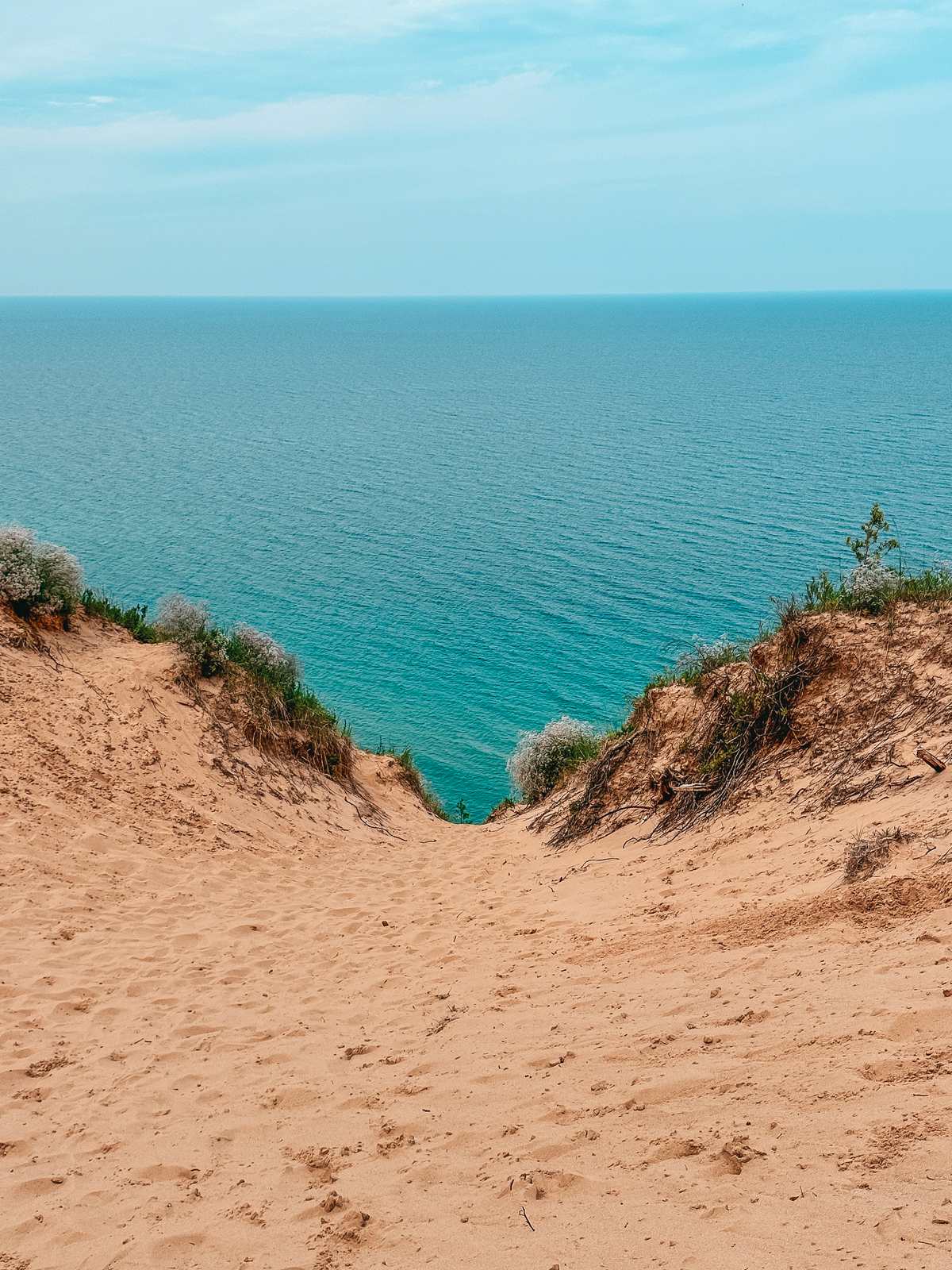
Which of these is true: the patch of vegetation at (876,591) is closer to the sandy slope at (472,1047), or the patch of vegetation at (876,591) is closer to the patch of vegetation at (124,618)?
the sandy slope at (472,1047)

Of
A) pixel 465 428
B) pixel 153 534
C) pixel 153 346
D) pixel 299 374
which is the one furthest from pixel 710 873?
pixel 153 346

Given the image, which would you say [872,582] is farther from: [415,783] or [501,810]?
[501,810]

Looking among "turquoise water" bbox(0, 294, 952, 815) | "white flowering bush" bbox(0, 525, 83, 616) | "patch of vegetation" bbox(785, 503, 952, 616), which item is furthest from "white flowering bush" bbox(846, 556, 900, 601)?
"white flowering bush" bbox(0, 525, 83, 616)

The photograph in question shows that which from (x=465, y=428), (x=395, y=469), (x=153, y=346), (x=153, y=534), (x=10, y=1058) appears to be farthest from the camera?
(x=153, y=346)

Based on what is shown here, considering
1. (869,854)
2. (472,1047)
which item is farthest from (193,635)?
(869,854)

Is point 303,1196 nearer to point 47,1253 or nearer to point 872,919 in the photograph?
point 47,1253

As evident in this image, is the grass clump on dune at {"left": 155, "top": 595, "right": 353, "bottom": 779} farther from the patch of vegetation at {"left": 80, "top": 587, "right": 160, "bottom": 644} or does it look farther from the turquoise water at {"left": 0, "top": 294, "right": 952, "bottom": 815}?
the turquoise water at {"left": 0, "top": 294, "right": 952, "bottom": 815}
